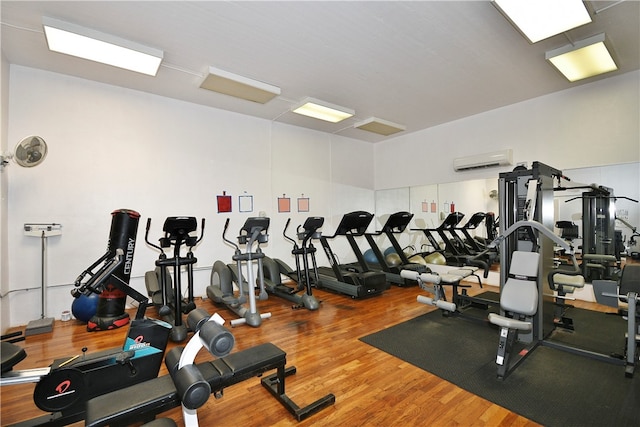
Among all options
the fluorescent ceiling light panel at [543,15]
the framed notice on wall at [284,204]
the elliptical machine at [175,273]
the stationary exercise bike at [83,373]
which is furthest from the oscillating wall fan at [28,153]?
the fluorescent ceiling light panel at [543,15]

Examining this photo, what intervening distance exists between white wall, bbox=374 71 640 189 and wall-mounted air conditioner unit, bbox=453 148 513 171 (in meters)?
0.12

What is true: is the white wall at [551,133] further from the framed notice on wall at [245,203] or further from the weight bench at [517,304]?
the framed notice on wall at [245,203]

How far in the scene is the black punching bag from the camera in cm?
351

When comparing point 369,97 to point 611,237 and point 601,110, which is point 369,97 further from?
point 611,237

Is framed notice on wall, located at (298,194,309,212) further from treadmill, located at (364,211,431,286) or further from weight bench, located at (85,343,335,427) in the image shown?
weight bench, located at (85,343,335,427)

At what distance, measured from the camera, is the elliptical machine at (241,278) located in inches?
148

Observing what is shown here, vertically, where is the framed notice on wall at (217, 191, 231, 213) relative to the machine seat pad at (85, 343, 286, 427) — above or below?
above

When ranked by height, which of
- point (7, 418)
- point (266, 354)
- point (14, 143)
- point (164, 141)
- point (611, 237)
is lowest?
point (7, 418)

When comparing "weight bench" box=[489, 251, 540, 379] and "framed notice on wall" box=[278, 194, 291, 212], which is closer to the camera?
"weight bench" box=[489, 251, 540, 379]

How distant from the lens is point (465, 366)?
272 cm

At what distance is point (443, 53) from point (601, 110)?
272 cm

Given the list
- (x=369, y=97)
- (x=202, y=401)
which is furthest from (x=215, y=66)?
(x=202, y=401)

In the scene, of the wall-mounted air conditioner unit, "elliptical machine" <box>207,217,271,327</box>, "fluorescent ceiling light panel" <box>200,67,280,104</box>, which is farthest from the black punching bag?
the wall-mounted air conditioner unit

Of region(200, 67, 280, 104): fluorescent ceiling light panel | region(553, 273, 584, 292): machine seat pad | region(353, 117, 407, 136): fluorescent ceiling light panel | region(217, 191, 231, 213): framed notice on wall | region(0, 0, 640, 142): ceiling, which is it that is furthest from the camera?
region(353, 117, 407, 136): fluorescent ceiling light panel
